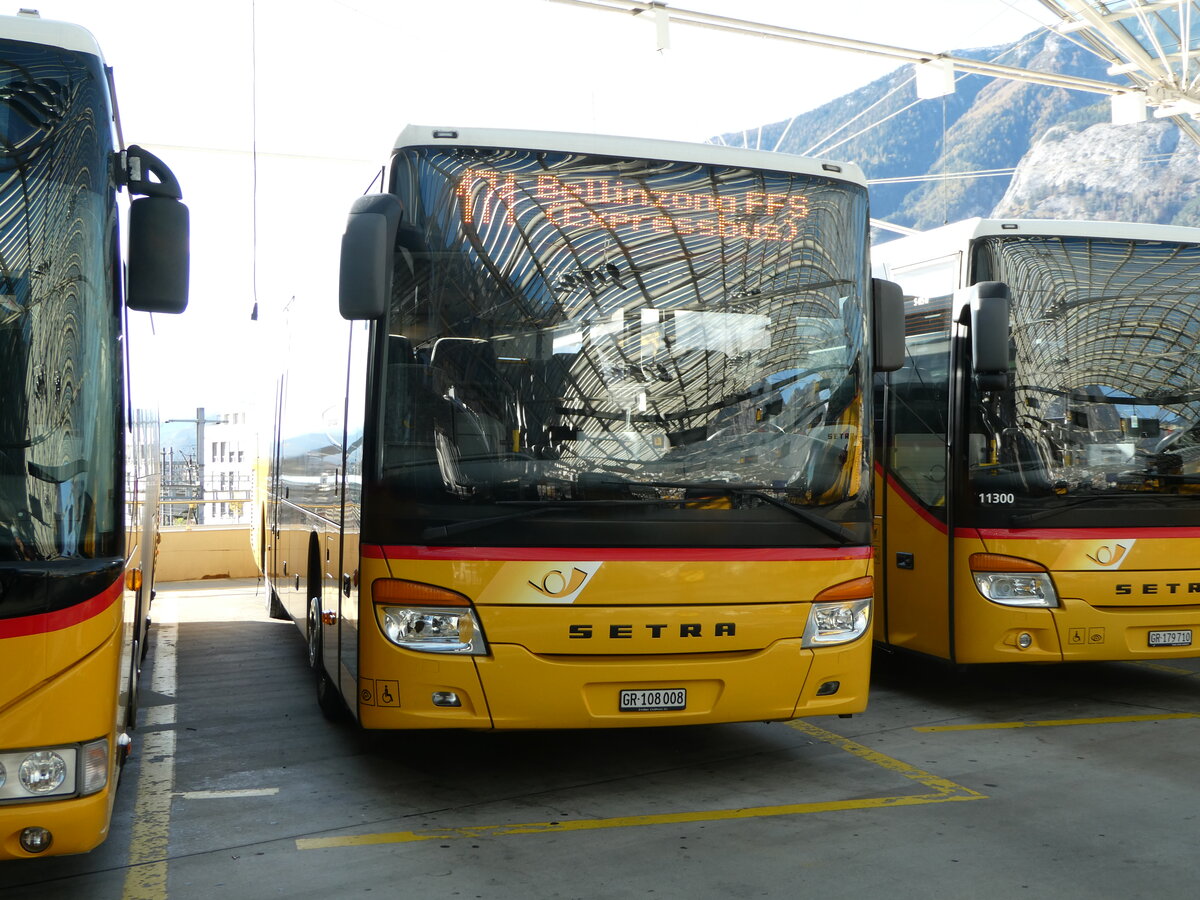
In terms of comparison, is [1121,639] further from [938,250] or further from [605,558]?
[605,558]

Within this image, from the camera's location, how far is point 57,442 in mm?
3900

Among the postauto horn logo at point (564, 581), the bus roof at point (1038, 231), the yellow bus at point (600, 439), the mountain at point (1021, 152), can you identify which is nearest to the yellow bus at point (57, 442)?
the yellow bus at point (600, 439)

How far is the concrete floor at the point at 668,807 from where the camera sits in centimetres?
479

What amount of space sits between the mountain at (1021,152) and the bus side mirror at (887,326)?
95378 mm

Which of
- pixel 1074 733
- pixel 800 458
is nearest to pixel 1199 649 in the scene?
pixel 1074 733

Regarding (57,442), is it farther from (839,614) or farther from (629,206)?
Answer: (839,614)

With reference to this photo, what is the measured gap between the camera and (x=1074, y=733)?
24.3ft

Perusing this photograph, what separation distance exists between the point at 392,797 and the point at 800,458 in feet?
8.22

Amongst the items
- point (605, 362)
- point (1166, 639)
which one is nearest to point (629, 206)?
point (605, 362)

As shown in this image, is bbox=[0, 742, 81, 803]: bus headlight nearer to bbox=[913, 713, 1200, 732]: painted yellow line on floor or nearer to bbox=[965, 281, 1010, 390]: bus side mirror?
bbox=[913, 713, 1200, 732]: painted yellow line on floor

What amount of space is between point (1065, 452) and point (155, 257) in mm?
5534

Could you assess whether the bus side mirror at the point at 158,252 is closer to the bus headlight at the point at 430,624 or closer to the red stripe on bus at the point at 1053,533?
the bus headlight at the point at 430,624

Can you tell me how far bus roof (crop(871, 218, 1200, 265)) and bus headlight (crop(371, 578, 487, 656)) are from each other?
11.7 feet

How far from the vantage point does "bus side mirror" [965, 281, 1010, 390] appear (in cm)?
714
